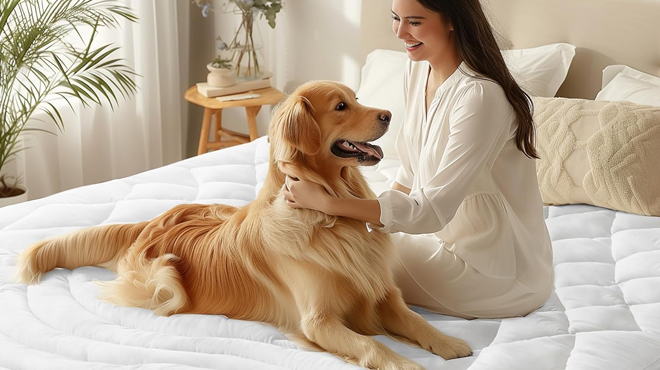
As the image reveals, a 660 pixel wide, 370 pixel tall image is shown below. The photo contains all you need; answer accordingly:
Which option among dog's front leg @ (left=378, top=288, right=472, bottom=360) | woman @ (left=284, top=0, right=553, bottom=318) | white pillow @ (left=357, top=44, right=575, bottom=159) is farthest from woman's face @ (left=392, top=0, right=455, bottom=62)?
white pillow @ (left=357, top=44, right=575, bottom=159)

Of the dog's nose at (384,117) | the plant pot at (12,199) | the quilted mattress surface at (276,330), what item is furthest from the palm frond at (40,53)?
the dog's nose at (384,117)

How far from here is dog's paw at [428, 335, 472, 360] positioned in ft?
5.47

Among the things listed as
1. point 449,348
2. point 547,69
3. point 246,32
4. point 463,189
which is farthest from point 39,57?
point 449,348

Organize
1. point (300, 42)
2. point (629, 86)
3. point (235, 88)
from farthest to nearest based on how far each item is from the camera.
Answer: point (300, 42), point (235, 88), point (629, 86)

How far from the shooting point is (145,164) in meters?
4.22

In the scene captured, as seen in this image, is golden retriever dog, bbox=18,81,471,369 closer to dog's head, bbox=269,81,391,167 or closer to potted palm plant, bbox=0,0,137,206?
dog's head, bbox=269,81,391,167

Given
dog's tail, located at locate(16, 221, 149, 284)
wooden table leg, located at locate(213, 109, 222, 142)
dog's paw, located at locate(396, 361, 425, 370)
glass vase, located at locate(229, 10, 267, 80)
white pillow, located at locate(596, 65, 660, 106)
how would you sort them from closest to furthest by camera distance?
dog's paw, located at locate(396, 361, 425, 370) < dog's tail, located at locate(16, 221, 149, 284) < white pillow, located at locate(596, 65, 660, 106) < glass vase, located at locate(229, 10, 267, 80) < wooden table leg, located at locate(213, 109, 222, 142)

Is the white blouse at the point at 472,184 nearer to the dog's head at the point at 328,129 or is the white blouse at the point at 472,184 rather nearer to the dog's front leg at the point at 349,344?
the dog's head at the point at 328,129

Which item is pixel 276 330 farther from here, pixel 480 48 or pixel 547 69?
pixel 547 69

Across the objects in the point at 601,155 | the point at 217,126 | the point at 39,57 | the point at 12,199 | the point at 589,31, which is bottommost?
the point at 12,199

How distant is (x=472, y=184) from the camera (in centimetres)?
181

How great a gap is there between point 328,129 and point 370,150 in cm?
11

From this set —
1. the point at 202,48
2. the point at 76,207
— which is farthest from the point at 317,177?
the point at 202,48

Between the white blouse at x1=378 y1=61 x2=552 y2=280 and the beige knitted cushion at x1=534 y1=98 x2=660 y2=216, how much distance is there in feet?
2.10
